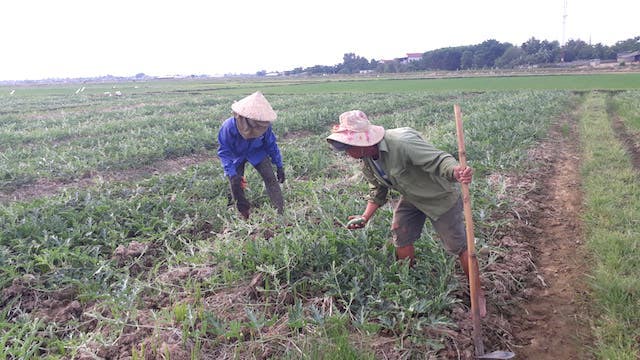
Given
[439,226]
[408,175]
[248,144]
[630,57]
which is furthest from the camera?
[630,57]

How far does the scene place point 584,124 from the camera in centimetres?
1234

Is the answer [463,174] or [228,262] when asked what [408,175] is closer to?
[463,174]

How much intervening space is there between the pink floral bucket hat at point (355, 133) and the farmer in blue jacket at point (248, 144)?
1.52 metres

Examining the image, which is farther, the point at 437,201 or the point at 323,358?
the point at 437,201

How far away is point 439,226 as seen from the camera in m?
3.26

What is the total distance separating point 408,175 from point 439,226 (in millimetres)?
481

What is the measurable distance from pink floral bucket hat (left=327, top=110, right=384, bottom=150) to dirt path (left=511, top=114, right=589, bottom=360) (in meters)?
1.78

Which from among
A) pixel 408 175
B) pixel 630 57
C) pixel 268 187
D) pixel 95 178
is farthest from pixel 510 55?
pixel 408 175

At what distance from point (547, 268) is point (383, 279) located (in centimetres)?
185

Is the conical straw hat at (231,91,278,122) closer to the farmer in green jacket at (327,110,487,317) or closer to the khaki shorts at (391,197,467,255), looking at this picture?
the farmer in green jacket at (327,110,487,317)

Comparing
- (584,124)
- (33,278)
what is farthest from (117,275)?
(584,124)

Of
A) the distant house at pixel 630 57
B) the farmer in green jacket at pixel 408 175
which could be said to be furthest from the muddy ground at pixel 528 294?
the distant house at pixel 630 57

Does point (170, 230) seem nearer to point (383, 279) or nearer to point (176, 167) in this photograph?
point (383, 279)

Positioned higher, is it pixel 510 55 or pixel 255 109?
pixel 510 55
